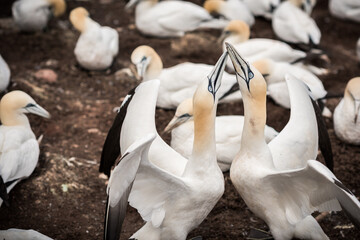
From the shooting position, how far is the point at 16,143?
538 centimetres

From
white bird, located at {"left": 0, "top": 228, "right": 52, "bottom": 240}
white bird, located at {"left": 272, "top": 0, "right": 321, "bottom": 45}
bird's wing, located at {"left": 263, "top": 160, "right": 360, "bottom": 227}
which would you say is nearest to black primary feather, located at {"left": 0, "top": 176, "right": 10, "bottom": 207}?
white bird, located at {"left": 0, "top": 228, "right": 52, "bottom": 240}

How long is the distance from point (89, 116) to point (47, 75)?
1185mm

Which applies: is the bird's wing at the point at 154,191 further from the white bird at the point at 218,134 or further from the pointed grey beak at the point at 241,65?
the white bird at the point at 218,134

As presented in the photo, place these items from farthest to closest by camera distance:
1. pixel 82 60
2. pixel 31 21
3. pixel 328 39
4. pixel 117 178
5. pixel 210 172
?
pixel 328 39
pixel 31 21
pixel 82 60
pixel 210 172
pixel 117 178

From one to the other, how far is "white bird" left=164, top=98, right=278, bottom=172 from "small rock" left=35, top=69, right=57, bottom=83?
2430mm

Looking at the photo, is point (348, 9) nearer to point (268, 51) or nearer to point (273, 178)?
point (268, 51)

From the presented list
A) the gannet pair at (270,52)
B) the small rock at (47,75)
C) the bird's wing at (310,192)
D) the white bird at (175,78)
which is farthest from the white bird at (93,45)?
the bird's wing at (310,192)

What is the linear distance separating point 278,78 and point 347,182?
6.13ft

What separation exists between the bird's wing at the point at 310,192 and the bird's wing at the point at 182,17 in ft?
16.0

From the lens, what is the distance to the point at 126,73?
25.3 feet

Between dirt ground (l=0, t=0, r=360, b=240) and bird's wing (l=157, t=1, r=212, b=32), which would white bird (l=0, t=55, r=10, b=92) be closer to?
dirt ground (l=0, t=0, r=360, b=240)

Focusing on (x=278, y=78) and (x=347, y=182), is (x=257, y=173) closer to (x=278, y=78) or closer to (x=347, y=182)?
(x=347, y=182)

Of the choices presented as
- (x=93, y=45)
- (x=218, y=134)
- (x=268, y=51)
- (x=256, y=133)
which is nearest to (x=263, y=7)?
(x=268, y=51)

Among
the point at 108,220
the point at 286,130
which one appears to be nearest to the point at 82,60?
the point at 286,130
